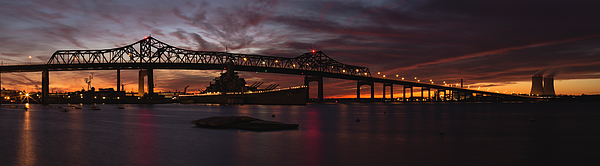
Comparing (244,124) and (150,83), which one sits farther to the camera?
(150,83)

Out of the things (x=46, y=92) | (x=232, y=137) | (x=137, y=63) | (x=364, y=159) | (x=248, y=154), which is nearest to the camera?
(x=364, y=159)

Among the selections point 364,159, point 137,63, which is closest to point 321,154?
point 364,159

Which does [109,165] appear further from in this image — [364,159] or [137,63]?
[137,63]

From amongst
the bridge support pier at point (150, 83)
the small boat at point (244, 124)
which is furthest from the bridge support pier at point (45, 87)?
the small boat at point (244, 124)

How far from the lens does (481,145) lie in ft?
75.9

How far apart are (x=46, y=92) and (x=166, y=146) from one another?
155222mm

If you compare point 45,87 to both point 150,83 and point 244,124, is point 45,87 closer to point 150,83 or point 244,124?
point 150,83

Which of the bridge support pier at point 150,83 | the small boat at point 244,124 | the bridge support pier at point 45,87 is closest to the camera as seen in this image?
the small boat at point 244,124

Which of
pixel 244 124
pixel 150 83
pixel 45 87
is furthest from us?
pixel 45 87

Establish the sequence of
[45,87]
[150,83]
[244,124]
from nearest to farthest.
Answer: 1. [244,124]
2. [150,83]
3. [45,87]

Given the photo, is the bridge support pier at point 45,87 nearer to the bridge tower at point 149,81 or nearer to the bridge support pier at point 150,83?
the bridge tower at point 149,81

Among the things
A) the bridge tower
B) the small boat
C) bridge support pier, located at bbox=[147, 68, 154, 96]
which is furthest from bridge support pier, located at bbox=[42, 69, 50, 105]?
the small boat

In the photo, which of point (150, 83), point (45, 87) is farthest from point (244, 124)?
point (45, 87)

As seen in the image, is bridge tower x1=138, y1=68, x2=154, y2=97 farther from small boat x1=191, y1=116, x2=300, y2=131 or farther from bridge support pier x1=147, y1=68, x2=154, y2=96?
small boat x1=191, y1=116, x2=300, y2=131
